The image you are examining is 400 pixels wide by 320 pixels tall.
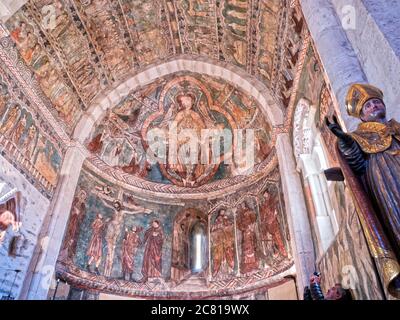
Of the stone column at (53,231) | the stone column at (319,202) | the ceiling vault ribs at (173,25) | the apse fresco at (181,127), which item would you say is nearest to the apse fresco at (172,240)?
the stone column at (53,231)

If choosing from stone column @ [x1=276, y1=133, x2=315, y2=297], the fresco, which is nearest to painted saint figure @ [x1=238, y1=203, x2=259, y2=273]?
stone column @ [x1=276, y1=133, x2=315, y2=297]

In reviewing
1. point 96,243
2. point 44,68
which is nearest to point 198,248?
point 96,243

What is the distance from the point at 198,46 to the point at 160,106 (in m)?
2.61

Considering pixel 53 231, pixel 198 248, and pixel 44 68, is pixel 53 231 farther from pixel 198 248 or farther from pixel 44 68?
pixel 198 248

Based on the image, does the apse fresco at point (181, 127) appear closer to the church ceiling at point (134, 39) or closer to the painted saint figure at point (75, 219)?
the church ceiling at point (134, 39)

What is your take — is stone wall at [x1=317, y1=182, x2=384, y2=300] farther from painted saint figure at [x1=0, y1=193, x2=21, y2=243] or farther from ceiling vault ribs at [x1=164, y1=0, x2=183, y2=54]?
ceiling vault ribs at [x1=164, y1=0, x2=183, y2=54]

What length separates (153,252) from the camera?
9.80m

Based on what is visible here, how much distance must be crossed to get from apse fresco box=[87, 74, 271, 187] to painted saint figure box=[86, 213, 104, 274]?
6.76 feet

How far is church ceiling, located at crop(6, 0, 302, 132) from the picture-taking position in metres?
7.46

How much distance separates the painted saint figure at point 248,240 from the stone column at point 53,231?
202 inches

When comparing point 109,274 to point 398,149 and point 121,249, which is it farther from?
point 398,149

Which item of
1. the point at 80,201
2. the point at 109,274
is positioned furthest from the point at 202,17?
the point at 109,274

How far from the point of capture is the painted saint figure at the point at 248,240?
8867 millimetres

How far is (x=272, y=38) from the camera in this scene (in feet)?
26.0
